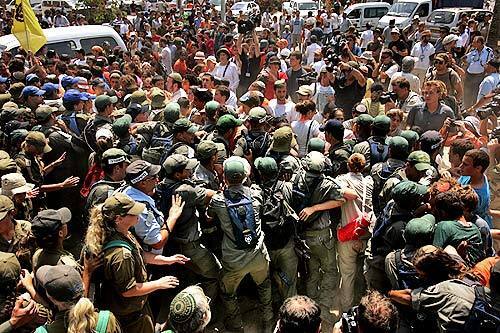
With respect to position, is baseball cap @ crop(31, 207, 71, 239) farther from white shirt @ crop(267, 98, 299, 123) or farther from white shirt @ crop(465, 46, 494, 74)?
white shirt @ crop(465, 46, 494, 74)

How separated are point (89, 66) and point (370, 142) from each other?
21.7 feet

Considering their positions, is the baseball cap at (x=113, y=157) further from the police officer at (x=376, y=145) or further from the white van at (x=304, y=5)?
the white van at (x=304, y=5)

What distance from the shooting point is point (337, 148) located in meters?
5.45

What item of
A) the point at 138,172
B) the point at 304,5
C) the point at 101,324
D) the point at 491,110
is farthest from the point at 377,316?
the point at 304,5

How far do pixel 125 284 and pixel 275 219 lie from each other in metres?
1.67

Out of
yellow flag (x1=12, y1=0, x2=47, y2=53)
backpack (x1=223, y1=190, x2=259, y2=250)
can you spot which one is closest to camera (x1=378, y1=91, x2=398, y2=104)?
backpack (x1=223, y1=190, x2=259, y2=250)

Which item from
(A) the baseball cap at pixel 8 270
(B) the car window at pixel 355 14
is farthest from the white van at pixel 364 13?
(A) the baseball cap at pixel 8 270

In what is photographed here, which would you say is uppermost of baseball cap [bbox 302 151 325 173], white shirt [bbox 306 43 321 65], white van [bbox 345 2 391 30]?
baseball cap [bbox 302 151 325 173]

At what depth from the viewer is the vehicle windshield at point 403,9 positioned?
69.7 ft

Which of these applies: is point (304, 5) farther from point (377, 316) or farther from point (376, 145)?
point (377, 316)

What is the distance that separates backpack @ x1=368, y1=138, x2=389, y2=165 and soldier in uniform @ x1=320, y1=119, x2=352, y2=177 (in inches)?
9.9

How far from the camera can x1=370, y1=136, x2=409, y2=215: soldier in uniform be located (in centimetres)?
490

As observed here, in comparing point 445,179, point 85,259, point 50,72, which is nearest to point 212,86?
point 50,72

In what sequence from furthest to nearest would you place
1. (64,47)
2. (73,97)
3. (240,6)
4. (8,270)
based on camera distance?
(240,6) < (64,47) < (73,97) < (8,270)
